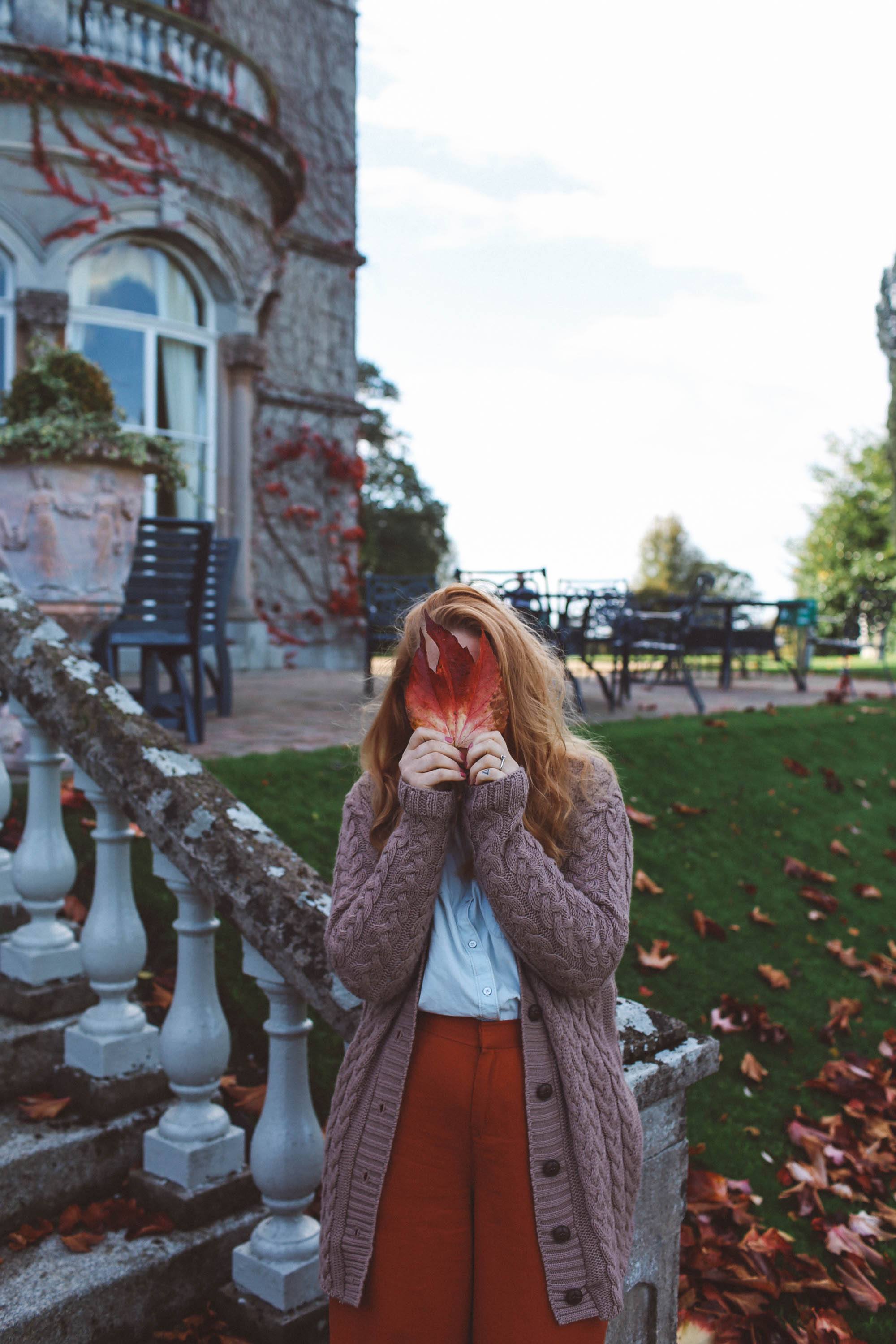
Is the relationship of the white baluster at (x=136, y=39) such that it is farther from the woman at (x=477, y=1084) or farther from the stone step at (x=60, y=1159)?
the woman at (x=477, y=1084)

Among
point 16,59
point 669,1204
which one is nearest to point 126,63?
point 16,59

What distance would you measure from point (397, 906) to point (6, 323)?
972cm


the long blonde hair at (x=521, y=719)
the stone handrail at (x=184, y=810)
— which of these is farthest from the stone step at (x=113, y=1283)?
the long blonde hair at (x=521, y=719)

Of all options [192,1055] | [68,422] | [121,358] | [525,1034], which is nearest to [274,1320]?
[192,1055]

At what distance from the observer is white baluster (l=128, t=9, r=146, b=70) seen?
10.1m

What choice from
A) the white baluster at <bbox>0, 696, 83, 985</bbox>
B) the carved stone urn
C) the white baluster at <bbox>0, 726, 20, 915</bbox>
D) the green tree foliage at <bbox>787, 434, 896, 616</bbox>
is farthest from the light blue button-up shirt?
the green tree foliage at <bbox>787, 434, 896, 616</bbox>

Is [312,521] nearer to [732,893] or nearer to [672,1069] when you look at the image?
[732,893]

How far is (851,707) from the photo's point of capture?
906cm

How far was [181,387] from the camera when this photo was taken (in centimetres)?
1098

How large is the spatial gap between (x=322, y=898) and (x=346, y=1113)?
0.54 meters

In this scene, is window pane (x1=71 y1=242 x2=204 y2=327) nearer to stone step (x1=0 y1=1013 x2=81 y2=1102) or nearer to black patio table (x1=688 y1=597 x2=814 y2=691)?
black patio table (x1=688 y1=597 x2=814 y2=691)

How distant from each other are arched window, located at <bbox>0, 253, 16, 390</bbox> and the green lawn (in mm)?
6601

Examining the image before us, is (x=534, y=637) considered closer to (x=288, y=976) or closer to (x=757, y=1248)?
(x=288, y=976)

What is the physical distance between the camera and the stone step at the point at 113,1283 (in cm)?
199
